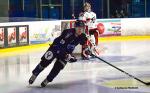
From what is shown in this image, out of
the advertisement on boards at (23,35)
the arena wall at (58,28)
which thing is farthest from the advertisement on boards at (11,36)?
the advertisement on boards at (23,35)

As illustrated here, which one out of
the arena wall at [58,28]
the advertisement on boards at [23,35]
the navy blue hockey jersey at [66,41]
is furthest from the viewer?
the advertisement on boards at [23,35]

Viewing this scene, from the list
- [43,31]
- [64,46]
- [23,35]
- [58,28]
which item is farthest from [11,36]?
[64,46]

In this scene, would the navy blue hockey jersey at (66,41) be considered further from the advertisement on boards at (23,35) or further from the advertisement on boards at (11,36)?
the advertisement on boards at (23,35)

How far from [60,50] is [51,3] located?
1486 cm

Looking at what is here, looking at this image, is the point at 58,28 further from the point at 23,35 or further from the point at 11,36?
the point at 11,36

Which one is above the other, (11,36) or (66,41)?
(66,41)

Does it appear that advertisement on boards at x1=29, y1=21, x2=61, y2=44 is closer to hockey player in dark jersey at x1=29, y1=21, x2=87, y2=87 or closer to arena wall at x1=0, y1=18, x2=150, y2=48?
arena wall at x1=0, y1=18, x2=150, y2=48

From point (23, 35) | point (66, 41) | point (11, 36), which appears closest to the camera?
point (66, 41)

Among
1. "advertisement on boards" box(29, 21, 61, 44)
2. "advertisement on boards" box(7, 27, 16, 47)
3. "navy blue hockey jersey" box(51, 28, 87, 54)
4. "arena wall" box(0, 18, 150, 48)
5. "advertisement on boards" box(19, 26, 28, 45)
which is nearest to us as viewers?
"navy blue hockey jersey" box(51, 28, 87, 54)

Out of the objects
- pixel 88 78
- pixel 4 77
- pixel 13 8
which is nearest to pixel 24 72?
pixel 4 77

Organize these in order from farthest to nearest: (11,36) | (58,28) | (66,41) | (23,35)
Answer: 1. (58,28)
2. (23,35)
3. (11,36)
4. (66,41)

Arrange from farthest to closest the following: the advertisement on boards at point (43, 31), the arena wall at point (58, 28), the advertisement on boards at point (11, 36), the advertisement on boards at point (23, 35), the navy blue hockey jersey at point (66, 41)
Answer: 1. the advertisement on boards at point (43, 31)
2. the advertisement on boards at point (23, 35)
3. the arena wall at point (58, 28)
4. the advertisement on boards at point (11, 36)
5. the navy blue hockey jersey at point (66, 41)

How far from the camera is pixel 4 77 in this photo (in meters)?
10.7

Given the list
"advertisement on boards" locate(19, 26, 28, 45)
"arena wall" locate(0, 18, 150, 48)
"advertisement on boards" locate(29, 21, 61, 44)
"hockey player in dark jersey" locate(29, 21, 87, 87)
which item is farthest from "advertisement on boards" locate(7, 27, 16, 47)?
"hockey player in dark jersey" locate(29, 21, 87, 87)
